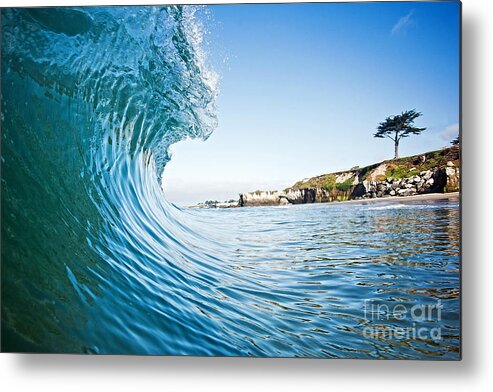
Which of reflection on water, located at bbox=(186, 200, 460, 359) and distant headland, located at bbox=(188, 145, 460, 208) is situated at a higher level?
distant headland, located at bbox=(188, 145, 460, 208)

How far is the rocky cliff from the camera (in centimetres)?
246

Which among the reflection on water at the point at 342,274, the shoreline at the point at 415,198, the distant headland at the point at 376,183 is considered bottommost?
the reflection on water at the point at 342,274

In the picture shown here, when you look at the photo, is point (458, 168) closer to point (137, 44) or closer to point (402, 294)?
point (402, 294)

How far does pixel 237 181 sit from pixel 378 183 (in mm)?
702

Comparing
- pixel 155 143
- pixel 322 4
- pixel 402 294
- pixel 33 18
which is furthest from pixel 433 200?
pixel 33 18

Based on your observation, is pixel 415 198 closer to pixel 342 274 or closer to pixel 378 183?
pixel 378 183

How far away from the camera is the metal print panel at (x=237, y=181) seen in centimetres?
246

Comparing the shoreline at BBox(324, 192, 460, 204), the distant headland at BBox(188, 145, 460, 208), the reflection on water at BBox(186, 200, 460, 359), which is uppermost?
the distant headland at BBox(188, 145, 460, 208)

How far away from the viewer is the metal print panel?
2.46 metres

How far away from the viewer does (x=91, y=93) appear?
2.64m

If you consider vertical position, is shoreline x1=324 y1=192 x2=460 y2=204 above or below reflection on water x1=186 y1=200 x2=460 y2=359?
above

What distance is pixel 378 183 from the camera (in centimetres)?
252

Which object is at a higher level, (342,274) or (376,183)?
(376,183)

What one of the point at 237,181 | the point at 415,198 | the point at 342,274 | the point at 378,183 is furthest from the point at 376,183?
Answer: the point at 237,181
